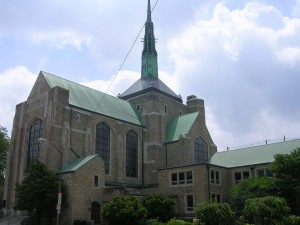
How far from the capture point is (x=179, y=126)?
5262cm

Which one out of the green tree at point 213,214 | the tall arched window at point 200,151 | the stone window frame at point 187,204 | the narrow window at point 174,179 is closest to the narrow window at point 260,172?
the stone window frame at point 187,204

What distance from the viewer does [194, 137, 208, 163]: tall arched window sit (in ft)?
167

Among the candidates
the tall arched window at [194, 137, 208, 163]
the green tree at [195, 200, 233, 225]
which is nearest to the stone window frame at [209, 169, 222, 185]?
the tall arched window at [194, 137, 208, 163]

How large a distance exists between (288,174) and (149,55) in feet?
119

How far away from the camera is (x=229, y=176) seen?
4328 centimetres

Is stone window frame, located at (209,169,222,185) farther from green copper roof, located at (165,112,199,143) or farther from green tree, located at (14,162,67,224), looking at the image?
green tree, located at (14,162,67,224)

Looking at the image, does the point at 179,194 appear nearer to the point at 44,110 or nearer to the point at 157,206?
the point at 157,206

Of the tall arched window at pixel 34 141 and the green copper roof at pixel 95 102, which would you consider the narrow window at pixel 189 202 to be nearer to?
the green copper roof at pixel 95 102

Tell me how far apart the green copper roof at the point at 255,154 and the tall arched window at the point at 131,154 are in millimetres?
10405

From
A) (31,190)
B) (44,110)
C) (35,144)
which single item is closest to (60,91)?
(44,110)

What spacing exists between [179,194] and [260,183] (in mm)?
9289

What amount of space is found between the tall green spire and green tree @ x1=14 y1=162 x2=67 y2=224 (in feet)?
99.0

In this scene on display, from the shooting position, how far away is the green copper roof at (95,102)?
4566cm

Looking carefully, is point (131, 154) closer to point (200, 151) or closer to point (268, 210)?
point (200, 151)
